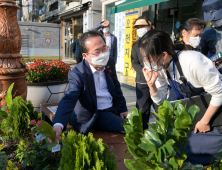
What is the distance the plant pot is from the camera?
12.4 ft

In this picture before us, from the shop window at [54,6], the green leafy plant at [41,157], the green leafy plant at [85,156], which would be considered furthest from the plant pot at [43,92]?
the shop window at [54,6]

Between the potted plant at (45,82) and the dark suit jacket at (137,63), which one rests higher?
the dark suit jacket at (137,63)

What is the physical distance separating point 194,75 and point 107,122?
1.08 metres

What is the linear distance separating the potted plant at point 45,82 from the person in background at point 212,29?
2.42 metres

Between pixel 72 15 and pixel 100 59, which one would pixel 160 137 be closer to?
pixel 100 59

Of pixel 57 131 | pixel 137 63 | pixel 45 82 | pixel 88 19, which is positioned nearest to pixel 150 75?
pixel 57 131

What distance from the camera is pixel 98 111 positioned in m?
2.61

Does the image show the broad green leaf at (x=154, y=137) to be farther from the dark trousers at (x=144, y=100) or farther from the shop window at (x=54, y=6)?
the shop window at (x=54, y=6)

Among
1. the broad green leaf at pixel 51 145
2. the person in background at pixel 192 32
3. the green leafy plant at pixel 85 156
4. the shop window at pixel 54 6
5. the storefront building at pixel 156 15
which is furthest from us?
the shop window at pixel 54 6

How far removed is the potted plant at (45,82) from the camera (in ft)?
12.5

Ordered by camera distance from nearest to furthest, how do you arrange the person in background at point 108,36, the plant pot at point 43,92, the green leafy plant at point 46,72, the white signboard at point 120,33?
the plant pot at point 43,92 → the green leafy plant at point 46,72 → the person in background at point 108,36 → the white signboard at point 120,33

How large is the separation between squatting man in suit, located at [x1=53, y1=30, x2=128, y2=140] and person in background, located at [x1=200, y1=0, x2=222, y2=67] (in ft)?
5.13

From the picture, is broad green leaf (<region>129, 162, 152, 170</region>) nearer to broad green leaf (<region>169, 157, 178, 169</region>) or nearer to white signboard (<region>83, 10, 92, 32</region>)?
broad green leaf (<region>169, 157, 178, 169</region>)

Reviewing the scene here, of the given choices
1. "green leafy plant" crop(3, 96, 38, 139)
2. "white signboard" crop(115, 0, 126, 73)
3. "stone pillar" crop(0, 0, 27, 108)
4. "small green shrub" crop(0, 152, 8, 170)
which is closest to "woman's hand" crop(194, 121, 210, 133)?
"green leafy plant" crop(3, 96, 38, 139)
